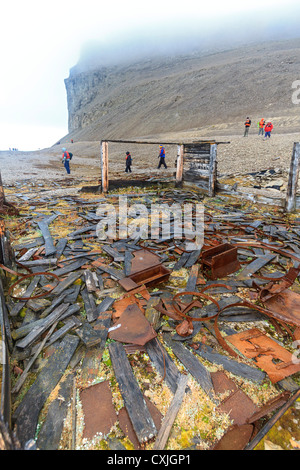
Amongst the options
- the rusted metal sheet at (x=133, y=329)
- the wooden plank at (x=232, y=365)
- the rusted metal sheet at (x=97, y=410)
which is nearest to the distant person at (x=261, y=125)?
the rusted metal sheet at (x=133, y=329)

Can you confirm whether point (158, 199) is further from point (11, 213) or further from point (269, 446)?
point (269, 446)

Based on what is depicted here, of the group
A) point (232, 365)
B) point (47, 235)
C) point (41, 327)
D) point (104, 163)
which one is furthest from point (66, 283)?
point (104, 163)

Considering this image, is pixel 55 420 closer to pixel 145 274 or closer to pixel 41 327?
pixel 41 327

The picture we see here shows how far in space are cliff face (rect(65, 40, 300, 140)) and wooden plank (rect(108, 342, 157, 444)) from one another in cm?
4286

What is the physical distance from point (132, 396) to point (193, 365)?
0.86 metres

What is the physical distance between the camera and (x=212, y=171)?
11258 mm

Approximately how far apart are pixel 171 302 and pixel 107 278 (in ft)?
5.02

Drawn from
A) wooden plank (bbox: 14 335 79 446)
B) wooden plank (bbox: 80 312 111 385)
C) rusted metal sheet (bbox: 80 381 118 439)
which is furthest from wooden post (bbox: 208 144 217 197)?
rusted metal sheet (bbox: 80 381 118 439)

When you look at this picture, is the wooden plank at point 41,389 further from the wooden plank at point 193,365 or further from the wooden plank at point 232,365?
the wooden plank at point 232,365

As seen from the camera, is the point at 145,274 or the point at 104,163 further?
the point at 104,163

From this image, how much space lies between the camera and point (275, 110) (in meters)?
40.1

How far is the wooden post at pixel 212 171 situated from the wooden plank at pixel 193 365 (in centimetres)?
918

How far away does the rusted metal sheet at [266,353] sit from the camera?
9.89 feet

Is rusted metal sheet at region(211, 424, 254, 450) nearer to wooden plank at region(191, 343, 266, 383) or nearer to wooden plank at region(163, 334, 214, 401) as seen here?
wooden plank at region(163, 334, 214, 401)
